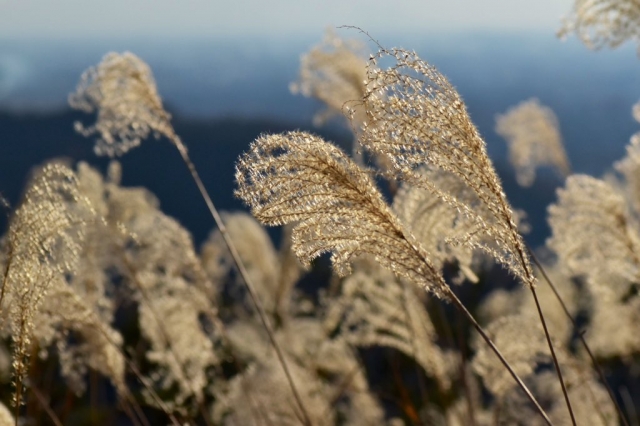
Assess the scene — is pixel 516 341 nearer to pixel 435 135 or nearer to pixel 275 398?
pixel 275 398

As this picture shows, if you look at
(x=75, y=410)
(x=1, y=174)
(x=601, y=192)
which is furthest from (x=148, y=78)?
(x=1, y=174)

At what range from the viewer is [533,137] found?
544 cm

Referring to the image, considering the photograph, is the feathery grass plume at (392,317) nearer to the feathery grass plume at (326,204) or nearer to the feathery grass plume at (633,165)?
the feathery grass plume at (633,165)

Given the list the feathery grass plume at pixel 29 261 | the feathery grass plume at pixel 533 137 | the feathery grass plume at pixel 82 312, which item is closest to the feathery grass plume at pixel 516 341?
the feathery grass plume at pixel 82 312

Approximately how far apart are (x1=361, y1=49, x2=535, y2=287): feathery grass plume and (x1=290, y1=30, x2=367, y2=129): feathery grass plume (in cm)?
233

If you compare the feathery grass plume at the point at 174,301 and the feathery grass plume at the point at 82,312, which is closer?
the feathery grass plume at the point at 82,312

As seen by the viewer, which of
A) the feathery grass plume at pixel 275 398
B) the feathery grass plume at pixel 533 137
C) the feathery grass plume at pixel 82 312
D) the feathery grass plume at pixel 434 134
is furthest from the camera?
the feathery grass plume at pixel 533 137

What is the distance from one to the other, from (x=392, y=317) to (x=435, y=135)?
2857 millimetres

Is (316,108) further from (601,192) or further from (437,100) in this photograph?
(437,100)

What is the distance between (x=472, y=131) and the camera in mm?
1443

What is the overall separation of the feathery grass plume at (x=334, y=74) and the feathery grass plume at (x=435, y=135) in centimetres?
233

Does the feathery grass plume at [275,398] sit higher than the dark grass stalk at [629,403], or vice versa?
the dark grass stalk at [629,403]

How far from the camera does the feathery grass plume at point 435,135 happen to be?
143 cm

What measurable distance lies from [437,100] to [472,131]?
0.31 ft
